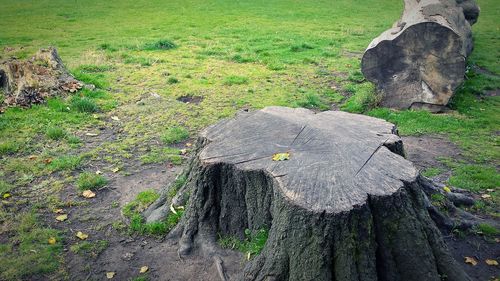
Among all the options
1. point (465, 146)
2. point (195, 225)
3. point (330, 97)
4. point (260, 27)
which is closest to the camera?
point (195, 225)

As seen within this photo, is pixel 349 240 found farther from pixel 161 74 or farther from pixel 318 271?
pixel 161 74

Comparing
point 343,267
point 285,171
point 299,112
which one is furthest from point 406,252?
point 299,112

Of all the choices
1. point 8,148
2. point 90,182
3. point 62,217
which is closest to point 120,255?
point 62,217

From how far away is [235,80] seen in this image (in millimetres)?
10328

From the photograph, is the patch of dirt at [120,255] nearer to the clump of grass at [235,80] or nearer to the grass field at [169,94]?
the grass field at [169,94]

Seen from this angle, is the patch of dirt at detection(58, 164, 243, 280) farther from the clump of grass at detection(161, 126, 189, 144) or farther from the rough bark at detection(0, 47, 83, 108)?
the rough bark at detection(0, 47, 83, 108)

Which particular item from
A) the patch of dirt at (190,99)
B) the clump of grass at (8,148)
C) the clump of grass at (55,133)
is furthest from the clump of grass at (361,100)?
the clump of grass at (8,148)

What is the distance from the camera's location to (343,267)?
344 cm

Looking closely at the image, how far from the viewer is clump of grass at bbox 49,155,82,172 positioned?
21.3 feet

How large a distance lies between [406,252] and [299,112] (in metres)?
1.94

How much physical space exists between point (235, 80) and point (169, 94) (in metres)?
1.62

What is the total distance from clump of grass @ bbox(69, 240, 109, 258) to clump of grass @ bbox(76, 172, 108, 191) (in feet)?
4.13

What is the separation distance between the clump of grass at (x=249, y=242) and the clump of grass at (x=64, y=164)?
3.11 metres

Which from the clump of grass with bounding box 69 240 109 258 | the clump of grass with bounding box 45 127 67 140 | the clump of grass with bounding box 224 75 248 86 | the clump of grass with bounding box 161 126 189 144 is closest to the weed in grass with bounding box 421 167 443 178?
the clump of grass with bounding box 161 126 189 144
